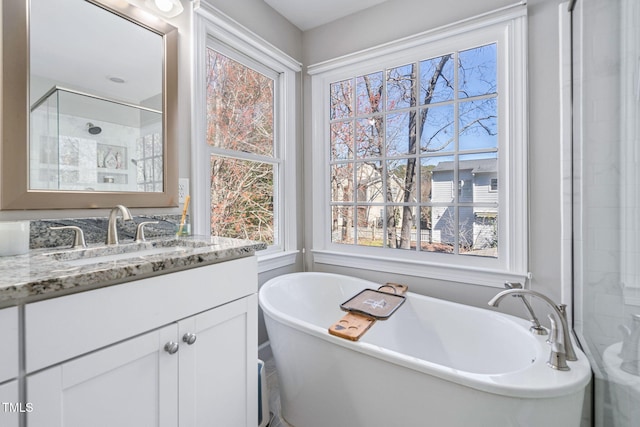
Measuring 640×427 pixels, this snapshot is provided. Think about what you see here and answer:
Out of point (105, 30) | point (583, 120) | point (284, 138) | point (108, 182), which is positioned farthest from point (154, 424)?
point (583, 120)

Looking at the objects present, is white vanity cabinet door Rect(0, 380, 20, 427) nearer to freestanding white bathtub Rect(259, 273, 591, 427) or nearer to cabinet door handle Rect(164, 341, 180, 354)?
cabinet door handle Rect(164, 341, 180, 354)

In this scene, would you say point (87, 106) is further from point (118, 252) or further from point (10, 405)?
point (10, 405)

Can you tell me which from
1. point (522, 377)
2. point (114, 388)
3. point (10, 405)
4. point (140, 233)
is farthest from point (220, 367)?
point (522, 377)

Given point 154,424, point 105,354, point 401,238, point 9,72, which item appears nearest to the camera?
point 105,354

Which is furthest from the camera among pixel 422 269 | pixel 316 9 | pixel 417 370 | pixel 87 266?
pixel 316 9

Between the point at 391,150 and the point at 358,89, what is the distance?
1.87 ft

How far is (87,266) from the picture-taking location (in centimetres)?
78

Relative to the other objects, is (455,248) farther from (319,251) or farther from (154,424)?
(154,424)

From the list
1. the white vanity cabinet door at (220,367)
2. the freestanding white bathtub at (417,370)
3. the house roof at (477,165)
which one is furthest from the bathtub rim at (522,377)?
the house roof at (477,165)

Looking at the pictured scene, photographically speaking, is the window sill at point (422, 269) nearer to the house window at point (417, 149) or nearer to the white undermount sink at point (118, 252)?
the house window at point (417, 149)

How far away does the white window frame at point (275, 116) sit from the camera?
1638mm

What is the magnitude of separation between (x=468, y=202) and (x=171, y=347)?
178 cm

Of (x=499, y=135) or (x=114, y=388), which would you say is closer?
(x=114, y=388)

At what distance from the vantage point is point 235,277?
1116 mm
